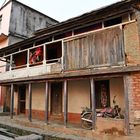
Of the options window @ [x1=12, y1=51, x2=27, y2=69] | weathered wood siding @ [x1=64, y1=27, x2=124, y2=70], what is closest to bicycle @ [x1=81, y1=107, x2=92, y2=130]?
weathered wood siding @ [x1=64, y1=27, x2=124, y2=70]

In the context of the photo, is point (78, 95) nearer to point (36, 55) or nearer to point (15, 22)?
point (36, 55)

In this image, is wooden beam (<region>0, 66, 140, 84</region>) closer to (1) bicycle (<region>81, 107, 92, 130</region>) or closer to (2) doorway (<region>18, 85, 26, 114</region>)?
(1) bicycle (<region>81, 107, 92, 130</region>)

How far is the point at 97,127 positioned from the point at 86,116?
51.6 inches

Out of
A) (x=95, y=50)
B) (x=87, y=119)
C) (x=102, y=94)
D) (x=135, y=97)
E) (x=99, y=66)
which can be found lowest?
(x=87, y=119)

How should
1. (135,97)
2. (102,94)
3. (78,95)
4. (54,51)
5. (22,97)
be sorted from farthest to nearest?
1. (22,97)
2. (54,51)
3. (78,95)
4. (102,94)
5. (135,97)

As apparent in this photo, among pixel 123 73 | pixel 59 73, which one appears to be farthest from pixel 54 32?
pixel 123 73

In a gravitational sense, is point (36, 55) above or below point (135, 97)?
above

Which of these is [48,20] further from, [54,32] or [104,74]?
[104,74]

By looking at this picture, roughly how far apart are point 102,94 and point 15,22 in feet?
41.9

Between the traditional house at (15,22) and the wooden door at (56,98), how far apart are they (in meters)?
6.23

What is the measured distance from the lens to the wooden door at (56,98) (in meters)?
13.0

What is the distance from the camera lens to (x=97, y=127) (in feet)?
26.8

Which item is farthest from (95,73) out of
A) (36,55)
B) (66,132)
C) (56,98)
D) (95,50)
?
(36,55)

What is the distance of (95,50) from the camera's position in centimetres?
888
